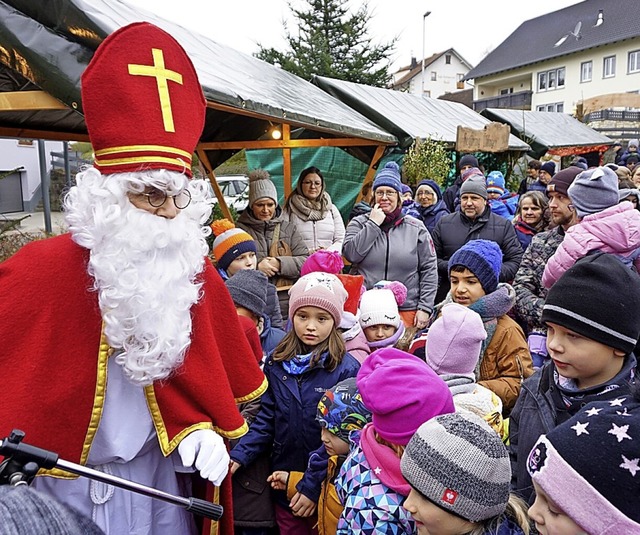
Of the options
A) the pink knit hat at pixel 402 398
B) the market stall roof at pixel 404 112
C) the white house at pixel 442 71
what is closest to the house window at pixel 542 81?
the white house at pixel 442 71

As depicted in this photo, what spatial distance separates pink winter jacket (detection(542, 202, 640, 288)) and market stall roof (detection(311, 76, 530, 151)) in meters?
5.59

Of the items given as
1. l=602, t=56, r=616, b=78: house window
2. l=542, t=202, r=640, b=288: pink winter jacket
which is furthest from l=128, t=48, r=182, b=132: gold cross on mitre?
l=602, t=56, r=616, b=78: house window

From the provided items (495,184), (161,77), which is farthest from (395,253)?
(495,184)

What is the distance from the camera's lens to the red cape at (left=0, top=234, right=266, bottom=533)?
5.41ft

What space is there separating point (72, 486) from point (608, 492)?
166cm

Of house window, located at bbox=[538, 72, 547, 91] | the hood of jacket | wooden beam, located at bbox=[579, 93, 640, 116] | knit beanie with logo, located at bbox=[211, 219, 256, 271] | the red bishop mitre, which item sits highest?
house window, located at bbox=[538, 72, 547, 91]

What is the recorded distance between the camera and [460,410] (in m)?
2.05

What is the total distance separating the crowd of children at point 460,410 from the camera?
1.44 meters

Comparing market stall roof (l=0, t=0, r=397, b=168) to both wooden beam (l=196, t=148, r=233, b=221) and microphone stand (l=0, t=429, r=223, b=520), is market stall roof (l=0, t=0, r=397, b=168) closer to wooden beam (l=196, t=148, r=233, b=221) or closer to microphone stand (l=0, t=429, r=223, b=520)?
wooden beam (l=196, t=148, r=233, b=221)

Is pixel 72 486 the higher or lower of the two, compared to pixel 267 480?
higher

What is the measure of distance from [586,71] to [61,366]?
48.5 metres

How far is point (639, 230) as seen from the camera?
3.06m

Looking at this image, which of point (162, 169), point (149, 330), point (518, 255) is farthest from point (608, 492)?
point (518, 255)

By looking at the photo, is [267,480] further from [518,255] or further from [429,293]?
[518,255]
